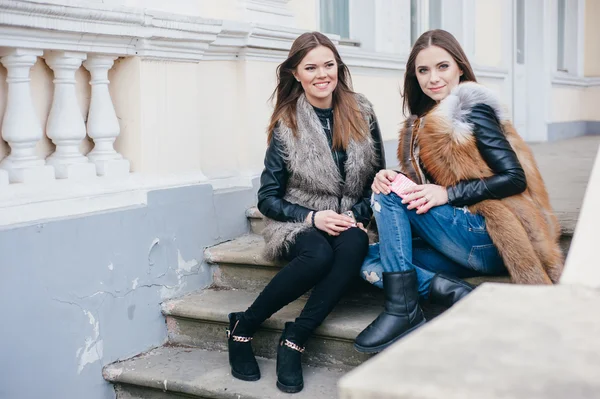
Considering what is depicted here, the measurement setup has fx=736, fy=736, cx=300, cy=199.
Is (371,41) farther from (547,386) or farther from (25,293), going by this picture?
(547,386)

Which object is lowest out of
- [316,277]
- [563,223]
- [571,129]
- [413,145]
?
[316,277]

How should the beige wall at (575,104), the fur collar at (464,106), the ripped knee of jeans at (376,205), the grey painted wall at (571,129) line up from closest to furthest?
the fur collar at (464,106), the ripped knee of jeans at (376,205), the grey painted wall at (571,129), the beige wall at (575,104)

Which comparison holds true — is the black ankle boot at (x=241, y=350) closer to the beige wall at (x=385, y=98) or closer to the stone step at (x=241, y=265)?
the stone step at (x=241, y=265)

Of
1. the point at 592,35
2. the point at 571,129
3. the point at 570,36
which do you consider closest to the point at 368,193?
the point at 571,129

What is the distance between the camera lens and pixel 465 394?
0.80 meters

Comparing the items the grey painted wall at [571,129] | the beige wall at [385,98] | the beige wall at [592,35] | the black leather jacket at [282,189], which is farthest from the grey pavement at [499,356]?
the beige wall at [592,35]

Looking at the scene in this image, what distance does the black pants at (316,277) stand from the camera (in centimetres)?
282

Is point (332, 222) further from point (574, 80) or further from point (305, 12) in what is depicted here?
point (574, 80)

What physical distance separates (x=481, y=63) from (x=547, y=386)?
7.43 m

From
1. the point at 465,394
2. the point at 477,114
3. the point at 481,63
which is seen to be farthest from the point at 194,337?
the point at 481,63

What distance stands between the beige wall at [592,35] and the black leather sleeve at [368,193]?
902 cm

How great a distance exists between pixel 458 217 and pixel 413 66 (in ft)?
2.32

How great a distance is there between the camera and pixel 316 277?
9.32ft

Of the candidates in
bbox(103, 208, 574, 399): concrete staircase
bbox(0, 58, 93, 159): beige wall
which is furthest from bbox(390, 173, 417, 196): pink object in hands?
bbox(0, 58, 93, 159): beige wall
